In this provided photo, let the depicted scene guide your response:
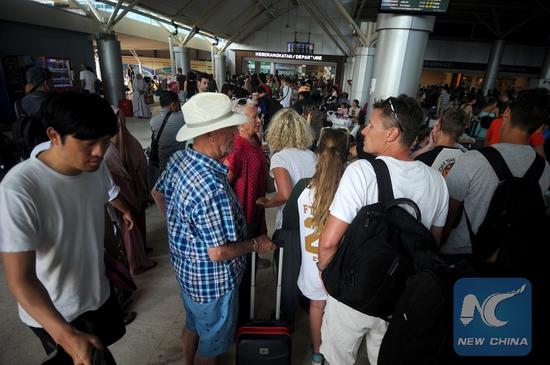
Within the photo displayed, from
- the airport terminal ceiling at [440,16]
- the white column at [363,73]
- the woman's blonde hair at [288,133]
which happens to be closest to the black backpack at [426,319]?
the woman's blonde hair at [288,133]

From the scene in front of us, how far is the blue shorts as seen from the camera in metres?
1.66

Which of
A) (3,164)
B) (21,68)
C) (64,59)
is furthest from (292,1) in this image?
(3,164)

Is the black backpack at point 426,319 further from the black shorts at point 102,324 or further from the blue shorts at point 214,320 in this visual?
the black shorts at point 102,324

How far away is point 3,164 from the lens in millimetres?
3361

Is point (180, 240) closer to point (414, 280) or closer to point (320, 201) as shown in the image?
point (320, 201)

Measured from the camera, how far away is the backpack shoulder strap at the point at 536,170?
5.52ft

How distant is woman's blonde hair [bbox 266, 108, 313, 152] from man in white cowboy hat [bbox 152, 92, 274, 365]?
33.8 inches

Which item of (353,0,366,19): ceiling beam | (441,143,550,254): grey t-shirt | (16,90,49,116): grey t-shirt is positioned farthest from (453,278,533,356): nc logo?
(353,0,366,19): ceiling beam

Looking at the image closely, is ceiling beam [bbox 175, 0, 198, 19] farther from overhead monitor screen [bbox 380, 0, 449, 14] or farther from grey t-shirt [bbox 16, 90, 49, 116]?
Answer: grey t-shirt [bbox 16, 90, 49, 116]

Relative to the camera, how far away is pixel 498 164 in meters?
1.69

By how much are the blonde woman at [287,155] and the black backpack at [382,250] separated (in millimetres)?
943

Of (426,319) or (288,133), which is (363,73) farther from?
(426,319)

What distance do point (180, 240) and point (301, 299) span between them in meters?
1.47

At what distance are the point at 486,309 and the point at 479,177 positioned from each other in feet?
2.75
